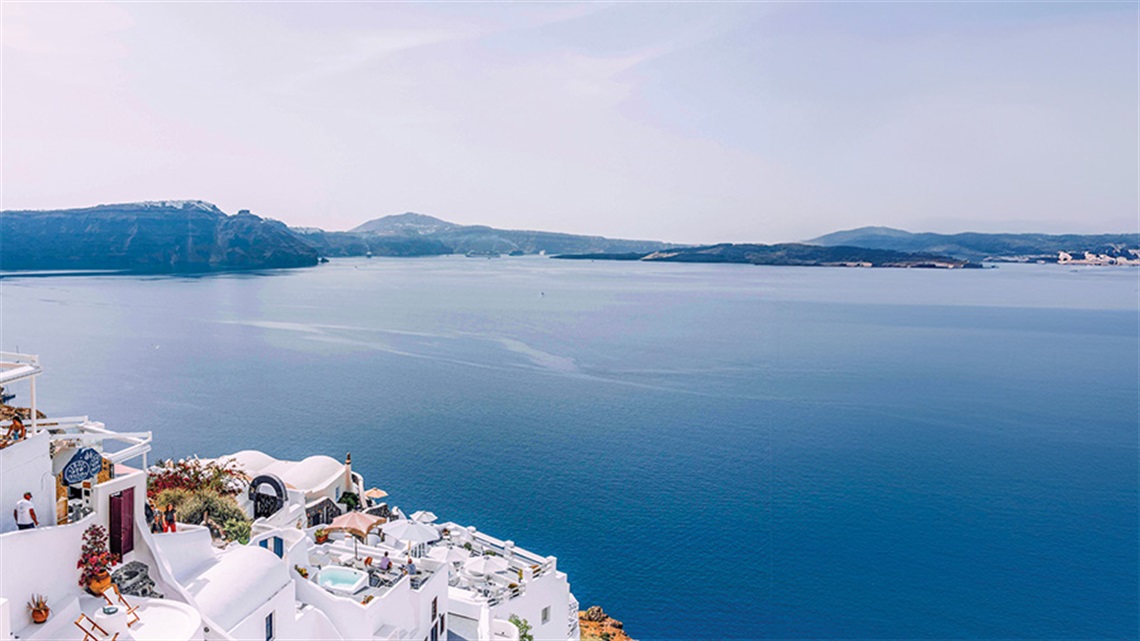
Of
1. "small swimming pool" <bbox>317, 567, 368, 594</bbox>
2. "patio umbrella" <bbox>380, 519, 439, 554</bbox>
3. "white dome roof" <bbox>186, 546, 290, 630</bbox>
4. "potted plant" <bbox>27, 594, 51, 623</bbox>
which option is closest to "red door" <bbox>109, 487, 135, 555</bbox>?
"white dome roof" <bbox>186, 546, 290, 630</bbox>

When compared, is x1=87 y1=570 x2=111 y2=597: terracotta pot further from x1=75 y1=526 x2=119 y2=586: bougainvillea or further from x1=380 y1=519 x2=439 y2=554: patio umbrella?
x1=380 y1=519 x2=439 y2=554: patio umbrella

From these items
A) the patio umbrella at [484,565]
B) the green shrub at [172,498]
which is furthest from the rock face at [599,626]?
the green shrub at [172,498]

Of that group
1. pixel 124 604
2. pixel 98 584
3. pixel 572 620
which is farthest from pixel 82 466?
pixel 572 620

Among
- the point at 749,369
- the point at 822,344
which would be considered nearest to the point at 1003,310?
the point at 822,344

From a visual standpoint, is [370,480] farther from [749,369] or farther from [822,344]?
[822,344]

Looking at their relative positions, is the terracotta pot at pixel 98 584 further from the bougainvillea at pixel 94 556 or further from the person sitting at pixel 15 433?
the person sitting at pixel 15 433
